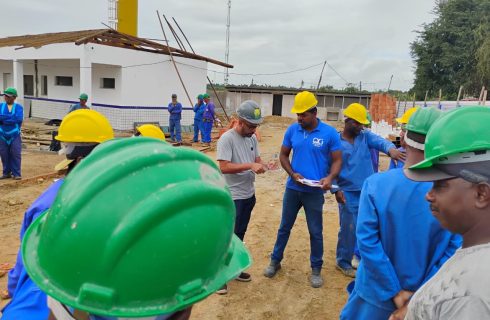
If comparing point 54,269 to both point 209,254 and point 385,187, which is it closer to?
point 209,254

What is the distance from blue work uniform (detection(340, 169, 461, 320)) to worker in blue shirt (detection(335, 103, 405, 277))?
2.25 metres

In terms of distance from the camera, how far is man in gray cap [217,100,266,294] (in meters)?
3.91

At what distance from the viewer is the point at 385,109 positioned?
18547 mm

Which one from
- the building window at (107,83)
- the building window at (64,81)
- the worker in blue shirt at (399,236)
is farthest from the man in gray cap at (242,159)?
the building window at (64,81)

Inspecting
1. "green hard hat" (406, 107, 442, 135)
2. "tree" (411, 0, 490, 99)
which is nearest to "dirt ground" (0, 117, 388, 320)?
"green hard hat" (406, 107, 442, 135)

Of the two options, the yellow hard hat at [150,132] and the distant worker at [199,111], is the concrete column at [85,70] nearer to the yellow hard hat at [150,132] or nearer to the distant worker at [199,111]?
the distant worker at [199,111]

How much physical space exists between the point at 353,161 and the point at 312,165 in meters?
0.57

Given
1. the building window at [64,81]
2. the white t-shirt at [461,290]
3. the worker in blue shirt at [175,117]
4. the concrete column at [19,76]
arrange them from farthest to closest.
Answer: the concrete column at [19,76] → the building window at [64,81] → the worker in blue shirt at [175,117] → the white t-shirt at [461,290]

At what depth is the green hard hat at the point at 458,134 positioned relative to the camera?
4.25 ft

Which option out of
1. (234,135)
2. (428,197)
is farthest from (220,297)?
(428,197)

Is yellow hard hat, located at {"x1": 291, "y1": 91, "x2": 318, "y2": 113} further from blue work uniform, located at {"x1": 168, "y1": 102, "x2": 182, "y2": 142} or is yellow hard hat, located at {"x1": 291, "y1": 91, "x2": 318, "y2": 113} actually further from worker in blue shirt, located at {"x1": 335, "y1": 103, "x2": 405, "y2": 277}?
blue work uniform, located at {"x1": 168, "y1": 102, "x2": 182, "y2": 142}

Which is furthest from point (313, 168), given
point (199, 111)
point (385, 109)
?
point (385, 109)

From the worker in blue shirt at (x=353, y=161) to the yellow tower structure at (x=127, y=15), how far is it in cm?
1864

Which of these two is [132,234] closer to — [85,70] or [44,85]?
[85,70]
